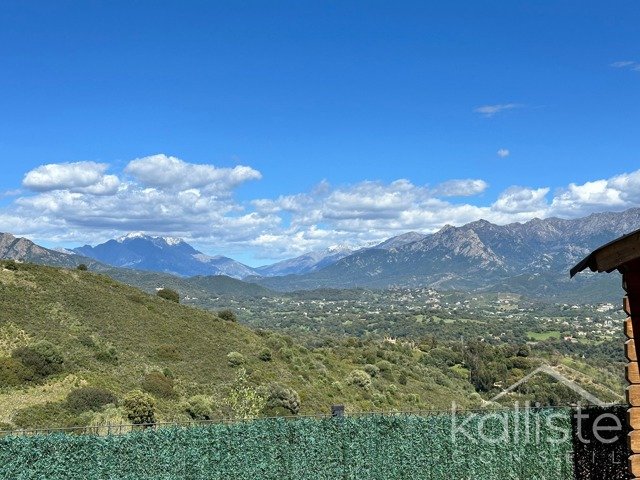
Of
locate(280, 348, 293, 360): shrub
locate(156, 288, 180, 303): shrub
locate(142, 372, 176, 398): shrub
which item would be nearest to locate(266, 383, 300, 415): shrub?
locate(142, 372, 176, 398): shrub

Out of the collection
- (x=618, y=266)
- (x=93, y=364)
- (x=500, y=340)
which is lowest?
(x=500, y=340)

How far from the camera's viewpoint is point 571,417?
1467 centimetres

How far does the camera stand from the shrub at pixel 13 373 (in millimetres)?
25422

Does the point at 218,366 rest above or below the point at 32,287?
below

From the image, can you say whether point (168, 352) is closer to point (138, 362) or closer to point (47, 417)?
point (138, 362)

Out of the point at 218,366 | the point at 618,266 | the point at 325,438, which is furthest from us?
the point at 218,366

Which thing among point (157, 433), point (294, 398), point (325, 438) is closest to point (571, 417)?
A: point (325, 438)

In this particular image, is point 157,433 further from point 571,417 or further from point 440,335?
point 440,335

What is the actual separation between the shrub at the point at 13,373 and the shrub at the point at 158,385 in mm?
5135

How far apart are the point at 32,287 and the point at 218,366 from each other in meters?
14.0

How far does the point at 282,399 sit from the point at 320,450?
59.5 ft

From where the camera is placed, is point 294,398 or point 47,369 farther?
point 294,398

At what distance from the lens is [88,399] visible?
79.8ft

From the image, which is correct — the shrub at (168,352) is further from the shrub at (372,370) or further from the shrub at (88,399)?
the shrub at (372,370)
